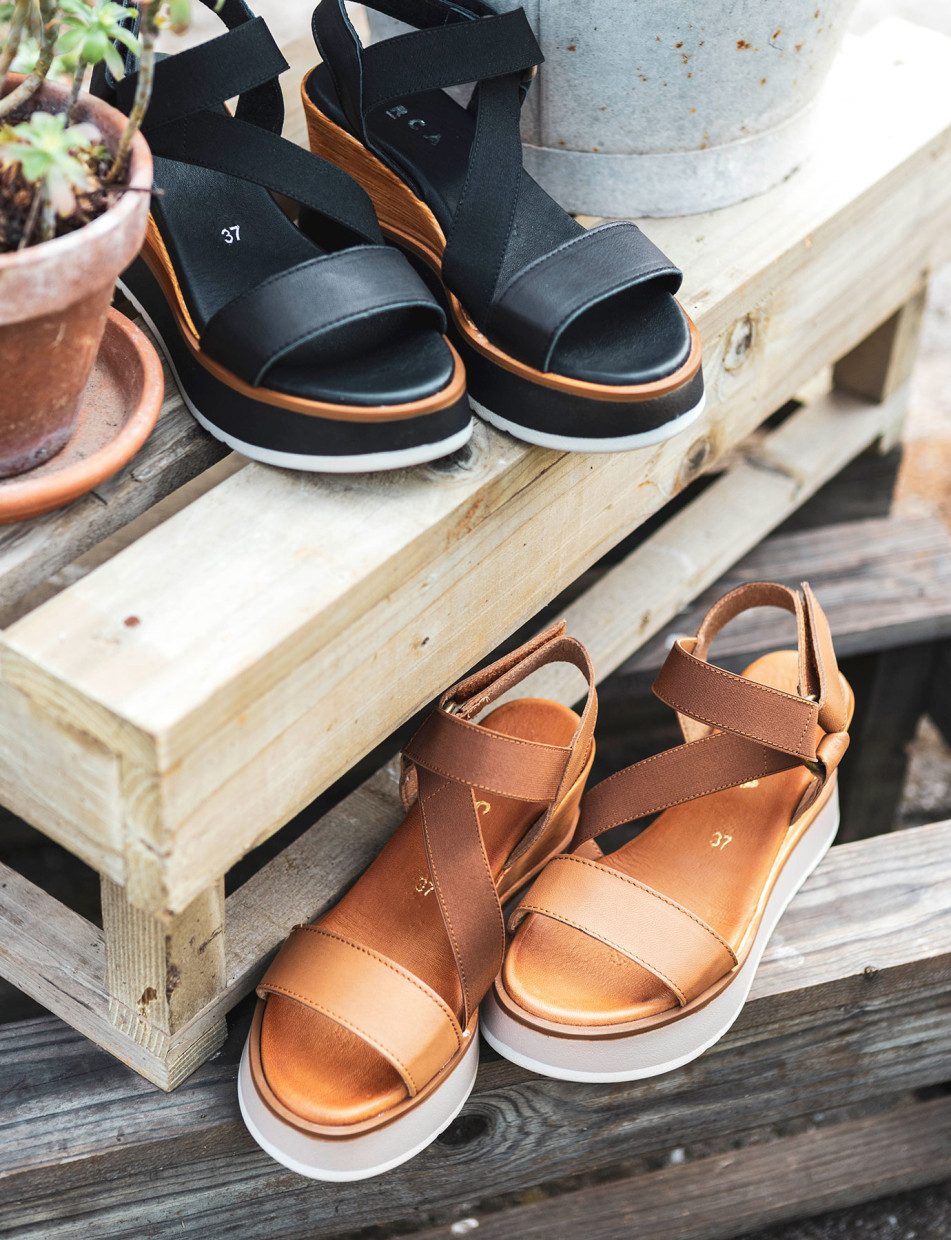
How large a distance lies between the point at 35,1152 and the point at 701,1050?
1.42 ft

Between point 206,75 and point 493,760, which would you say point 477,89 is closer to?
point 206,75

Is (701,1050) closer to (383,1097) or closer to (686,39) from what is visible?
(383,1097)

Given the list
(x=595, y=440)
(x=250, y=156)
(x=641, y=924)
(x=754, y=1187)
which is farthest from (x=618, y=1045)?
(x=250, y=156)

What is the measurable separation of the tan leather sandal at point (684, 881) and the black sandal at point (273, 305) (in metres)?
0.30

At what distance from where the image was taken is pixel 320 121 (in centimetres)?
85

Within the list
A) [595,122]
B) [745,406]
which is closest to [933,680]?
[745,406]

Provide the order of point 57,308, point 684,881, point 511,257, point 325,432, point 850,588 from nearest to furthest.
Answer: point 57,308, point 325,432, point 511,257, point 684,881, point 850,588

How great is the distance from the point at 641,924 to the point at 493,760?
141 millimetres

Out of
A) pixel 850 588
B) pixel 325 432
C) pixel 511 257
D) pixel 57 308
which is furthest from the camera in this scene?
pixel 850 588

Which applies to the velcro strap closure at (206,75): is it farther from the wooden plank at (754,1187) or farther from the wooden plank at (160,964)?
the wooden plank at (754,1187)

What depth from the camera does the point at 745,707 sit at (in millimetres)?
826

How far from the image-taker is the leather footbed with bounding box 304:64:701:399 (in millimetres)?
708

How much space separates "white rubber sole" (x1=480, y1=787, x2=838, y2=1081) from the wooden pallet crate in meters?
0.17

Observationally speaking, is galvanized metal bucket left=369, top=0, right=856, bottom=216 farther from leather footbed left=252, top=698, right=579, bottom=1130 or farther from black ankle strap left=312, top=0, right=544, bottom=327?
leather footbed left=252, top=698, right=579, bottom=1130
